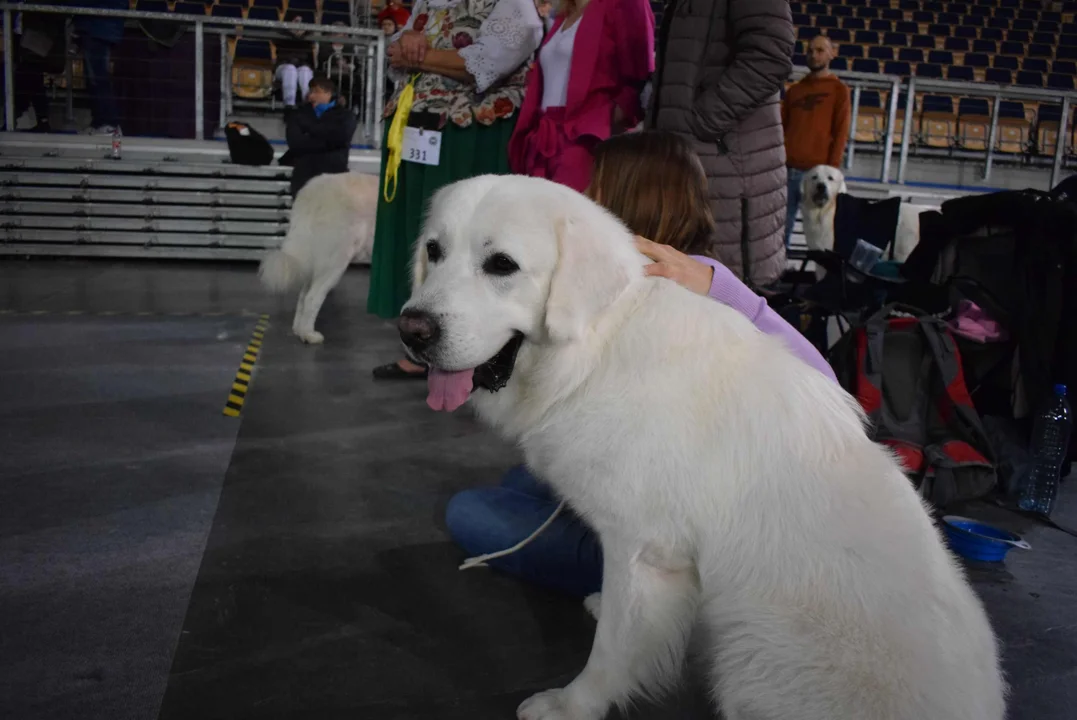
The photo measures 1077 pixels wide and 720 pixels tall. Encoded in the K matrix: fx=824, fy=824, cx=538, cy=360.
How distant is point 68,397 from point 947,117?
12442 millimetres

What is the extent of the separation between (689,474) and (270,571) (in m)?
1.33

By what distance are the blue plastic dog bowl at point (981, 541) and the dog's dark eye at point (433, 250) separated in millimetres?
2020

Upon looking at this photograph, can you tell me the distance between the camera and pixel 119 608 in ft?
6.70

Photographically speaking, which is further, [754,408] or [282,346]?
[282,346]

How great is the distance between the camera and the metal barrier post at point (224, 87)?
877cm

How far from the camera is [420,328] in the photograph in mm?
1564

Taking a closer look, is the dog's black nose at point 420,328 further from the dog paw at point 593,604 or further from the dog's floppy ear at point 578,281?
the dog paw at point 593,604

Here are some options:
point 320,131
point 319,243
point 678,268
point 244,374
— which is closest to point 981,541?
point 678,268

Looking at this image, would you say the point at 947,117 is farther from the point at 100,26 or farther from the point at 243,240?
the point at 100,26

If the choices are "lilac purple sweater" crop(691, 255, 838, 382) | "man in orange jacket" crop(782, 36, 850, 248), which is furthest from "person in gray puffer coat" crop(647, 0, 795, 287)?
"man in orange jacket" crop(782, 36, 850, 248)

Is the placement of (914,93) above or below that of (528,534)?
above

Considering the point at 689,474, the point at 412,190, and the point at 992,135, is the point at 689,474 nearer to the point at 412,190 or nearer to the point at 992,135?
the point at 412,190

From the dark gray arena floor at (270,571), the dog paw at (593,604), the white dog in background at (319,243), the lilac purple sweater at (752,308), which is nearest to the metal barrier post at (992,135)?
the dark gray arena floor at (270,571)

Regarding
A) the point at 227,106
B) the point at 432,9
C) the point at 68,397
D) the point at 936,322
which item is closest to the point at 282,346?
the point at 68,397
